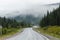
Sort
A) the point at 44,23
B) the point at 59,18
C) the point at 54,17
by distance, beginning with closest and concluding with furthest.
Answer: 1. the point at 59,18
2. the point at 54,17
3. the point at 44,23

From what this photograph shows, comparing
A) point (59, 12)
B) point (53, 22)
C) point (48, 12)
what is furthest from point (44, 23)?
point (59, 12)

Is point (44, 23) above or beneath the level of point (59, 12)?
beneath

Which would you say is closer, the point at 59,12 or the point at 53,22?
the point at 59,12

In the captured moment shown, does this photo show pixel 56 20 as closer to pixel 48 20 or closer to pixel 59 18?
pixel 59 18

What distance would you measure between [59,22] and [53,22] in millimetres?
11329

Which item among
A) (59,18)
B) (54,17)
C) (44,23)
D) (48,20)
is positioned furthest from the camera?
(44,23)

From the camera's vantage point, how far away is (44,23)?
15562 centimetres

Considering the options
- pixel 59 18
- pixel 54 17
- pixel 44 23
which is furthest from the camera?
pixel 44 23

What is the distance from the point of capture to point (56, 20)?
125062 mm

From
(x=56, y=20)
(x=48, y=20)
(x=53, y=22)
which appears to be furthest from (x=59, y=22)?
(x=48, y=20)

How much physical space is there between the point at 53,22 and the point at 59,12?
11.9m

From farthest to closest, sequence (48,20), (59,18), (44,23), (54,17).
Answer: (44,23) → (48,20) → (54,17) → (59,18)

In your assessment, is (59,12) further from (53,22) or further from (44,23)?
(44,23)

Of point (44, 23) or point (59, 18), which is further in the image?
point (44, 23)
